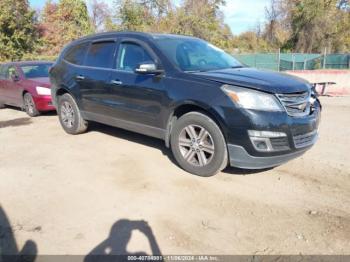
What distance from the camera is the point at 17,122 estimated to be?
8.91 meters

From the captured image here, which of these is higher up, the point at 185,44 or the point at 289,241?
the point at 185,44

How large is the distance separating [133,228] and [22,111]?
838 cm

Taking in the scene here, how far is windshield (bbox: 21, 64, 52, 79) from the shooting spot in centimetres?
980

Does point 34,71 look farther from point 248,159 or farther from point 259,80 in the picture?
point 248,159

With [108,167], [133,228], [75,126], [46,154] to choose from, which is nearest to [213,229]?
[133,228]

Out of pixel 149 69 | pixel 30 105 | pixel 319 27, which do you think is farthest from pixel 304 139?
pixel 319 27

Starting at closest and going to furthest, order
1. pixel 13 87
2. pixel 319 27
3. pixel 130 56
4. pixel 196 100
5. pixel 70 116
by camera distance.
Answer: pixel 196 100, pixel 130 56, pixel 70 116, pixel 13 87, pixel 319 27

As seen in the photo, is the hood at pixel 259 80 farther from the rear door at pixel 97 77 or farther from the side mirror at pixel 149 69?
the rear door at pixel 97 77

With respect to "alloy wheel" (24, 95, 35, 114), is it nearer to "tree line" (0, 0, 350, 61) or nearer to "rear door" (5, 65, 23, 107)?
"rear door" (5, 65, 23, 107)

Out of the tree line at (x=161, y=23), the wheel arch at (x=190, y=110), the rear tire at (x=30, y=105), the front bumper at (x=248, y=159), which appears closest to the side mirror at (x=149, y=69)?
the wheel arch at (x=190, y=110)

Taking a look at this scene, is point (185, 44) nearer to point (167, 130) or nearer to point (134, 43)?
point (134, 43)

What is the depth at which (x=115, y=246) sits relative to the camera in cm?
322

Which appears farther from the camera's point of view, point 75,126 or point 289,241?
point 75,126

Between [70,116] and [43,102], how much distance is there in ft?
8.00
